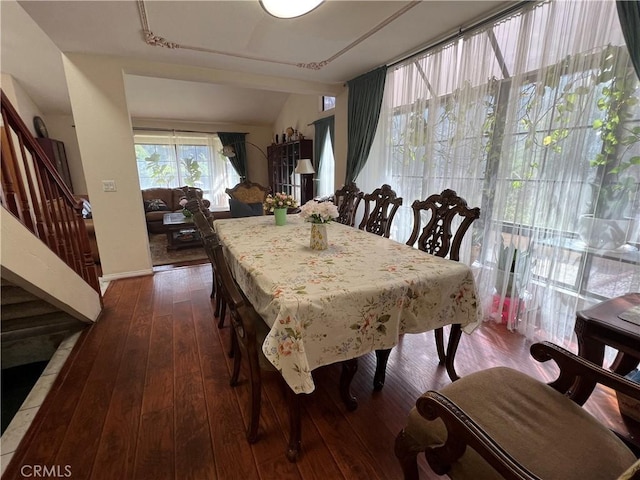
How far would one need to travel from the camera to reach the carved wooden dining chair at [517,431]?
2.43 feet

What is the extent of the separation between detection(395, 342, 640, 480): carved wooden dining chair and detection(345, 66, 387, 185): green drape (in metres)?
2.90

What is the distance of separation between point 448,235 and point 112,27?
2.98m

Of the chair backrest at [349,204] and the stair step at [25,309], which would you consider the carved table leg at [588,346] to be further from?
the stair step at [25,309]

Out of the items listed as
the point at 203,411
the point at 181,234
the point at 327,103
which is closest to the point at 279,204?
the point at 203,411

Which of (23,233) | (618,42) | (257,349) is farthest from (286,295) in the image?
(618,42)

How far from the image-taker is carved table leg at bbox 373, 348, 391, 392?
1593mm

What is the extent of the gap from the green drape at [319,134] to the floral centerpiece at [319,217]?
3379 millimetres

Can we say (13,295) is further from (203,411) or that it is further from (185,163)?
(185,163)

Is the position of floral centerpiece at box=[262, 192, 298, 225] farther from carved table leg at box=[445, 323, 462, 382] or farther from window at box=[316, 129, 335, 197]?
window at box=[316, 129, 335, 197]

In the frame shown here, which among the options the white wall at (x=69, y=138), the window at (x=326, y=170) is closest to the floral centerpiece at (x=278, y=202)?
the window at (x=326, y=170)

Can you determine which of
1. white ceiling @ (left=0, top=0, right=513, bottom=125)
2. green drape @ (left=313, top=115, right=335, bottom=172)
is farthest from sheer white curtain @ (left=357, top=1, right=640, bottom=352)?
green drape @ (left=313, top=115, right=335, bottom=172)

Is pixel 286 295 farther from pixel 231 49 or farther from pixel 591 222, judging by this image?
pixel 231 49

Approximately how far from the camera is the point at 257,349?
4.10 feet

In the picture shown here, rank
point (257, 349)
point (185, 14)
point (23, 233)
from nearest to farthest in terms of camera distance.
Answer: point (257, 349)
point (23, 233)
point (185, 14)
